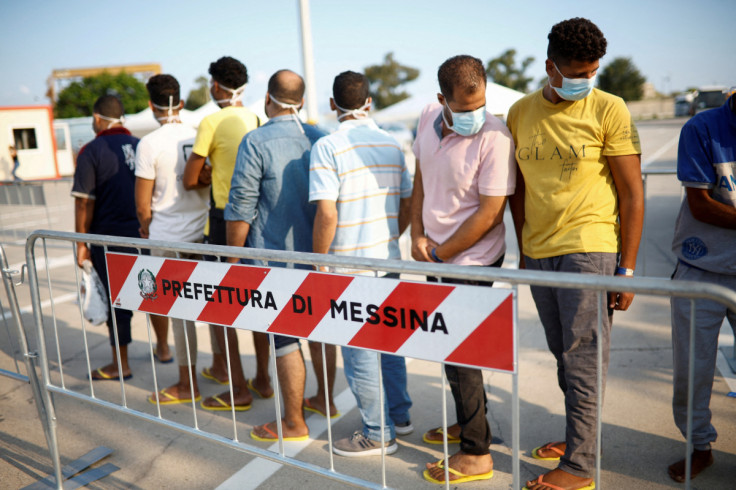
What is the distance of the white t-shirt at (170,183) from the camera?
399 centimetres

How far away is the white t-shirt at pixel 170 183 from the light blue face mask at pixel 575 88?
2.72 metres

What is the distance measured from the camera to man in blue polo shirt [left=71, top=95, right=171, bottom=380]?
4281 mm

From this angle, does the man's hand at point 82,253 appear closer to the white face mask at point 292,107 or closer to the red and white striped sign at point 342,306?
the red and white striped sign at point 342,306

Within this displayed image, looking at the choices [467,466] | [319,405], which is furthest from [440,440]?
[319,405]

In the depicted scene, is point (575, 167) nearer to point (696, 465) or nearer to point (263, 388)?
point (696, 465)

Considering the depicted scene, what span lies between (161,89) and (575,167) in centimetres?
302

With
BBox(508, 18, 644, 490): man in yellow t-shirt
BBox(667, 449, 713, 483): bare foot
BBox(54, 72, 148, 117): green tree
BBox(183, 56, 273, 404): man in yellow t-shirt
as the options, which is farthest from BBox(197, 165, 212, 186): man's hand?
BBox(54, 72, 148, 117): green tree

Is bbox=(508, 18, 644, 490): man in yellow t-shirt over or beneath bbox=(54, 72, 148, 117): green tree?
beneath

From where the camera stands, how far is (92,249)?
14.4 ft

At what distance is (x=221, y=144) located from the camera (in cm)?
377

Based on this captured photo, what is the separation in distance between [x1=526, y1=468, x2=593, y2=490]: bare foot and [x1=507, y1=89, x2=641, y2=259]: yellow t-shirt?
1.08 meters

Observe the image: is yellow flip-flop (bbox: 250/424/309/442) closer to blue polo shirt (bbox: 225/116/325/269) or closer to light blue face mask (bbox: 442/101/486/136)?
blue polo shirt (bbox: 225/116/325/269)

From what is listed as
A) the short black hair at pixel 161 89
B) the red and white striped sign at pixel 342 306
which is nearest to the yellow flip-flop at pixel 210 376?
the red and white striped sign at pixel 342 306

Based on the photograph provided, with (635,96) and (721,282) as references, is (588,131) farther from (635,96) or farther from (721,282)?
(635,96)
